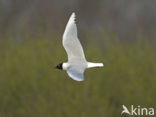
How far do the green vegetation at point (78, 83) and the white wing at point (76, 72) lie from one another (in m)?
1.66

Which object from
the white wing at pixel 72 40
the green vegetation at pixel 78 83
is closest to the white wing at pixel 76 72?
the white wing at pixel 72 40

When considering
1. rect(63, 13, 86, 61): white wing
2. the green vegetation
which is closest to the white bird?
rect(63, 13, 86, 61): white wing

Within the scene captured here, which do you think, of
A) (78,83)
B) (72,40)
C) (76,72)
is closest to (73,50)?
(72,40)

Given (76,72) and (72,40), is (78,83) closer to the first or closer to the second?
(72,40)

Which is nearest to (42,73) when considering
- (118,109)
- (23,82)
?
(23,82)

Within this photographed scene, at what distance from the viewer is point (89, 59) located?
6.92m

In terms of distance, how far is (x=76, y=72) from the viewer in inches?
203

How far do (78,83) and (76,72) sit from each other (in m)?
1.87

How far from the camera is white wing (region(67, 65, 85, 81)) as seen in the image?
16.5 feet

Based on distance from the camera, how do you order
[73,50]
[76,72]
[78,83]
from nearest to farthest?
1. [76,72]
2. [73,50]
3. [78,83]

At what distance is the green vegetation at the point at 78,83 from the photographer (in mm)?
7004

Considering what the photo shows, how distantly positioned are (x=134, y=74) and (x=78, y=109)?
1.79ft

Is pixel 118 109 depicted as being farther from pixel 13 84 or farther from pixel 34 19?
pixel 34 19

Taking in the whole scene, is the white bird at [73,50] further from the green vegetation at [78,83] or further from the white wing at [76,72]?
the green vegetation at [78,83]
